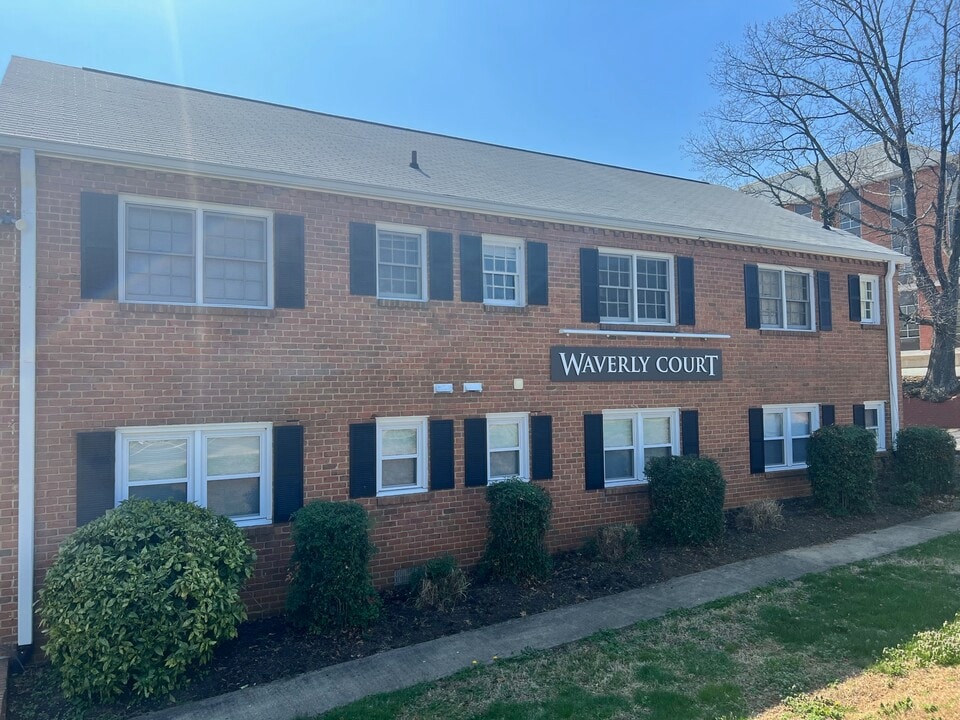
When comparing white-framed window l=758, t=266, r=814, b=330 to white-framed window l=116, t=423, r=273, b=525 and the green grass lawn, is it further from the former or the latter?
white-framed window l=116, t=423, r=273, b=525

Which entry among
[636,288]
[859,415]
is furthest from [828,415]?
[636,288]

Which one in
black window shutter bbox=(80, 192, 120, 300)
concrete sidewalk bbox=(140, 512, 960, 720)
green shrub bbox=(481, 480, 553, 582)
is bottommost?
concrete sidewalk bbox=(140, 512, 960, 720)

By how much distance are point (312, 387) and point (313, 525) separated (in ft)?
6.23

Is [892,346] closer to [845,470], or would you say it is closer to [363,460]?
[845,470]

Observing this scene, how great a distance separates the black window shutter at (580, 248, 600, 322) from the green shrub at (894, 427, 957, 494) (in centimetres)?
780

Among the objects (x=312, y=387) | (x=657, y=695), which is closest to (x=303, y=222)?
(x=312, y=387)

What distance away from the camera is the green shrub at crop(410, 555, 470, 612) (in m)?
7.74

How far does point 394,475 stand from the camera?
8773mm

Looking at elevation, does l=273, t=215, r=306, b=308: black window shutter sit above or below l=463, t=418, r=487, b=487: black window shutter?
above

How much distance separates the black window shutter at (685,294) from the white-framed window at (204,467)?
23.8 ft

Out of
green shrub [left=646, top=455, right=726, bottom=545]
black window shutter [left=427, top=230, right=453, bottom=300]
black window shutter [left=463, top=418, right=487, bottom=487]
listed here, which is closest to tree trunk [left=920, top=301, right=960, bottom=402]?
green shrub [left=646, top=455, right=726, bottom=545]

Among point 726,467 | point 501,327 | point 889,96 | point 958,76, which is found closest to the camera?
point 501,327

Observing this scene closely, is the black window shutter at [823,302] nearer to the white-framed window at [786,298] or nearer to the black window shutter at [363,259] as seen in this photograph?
the white-framed window at [786,298]

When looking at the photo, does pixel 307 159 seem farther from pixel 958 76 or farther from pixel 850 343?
pixel 958 76
